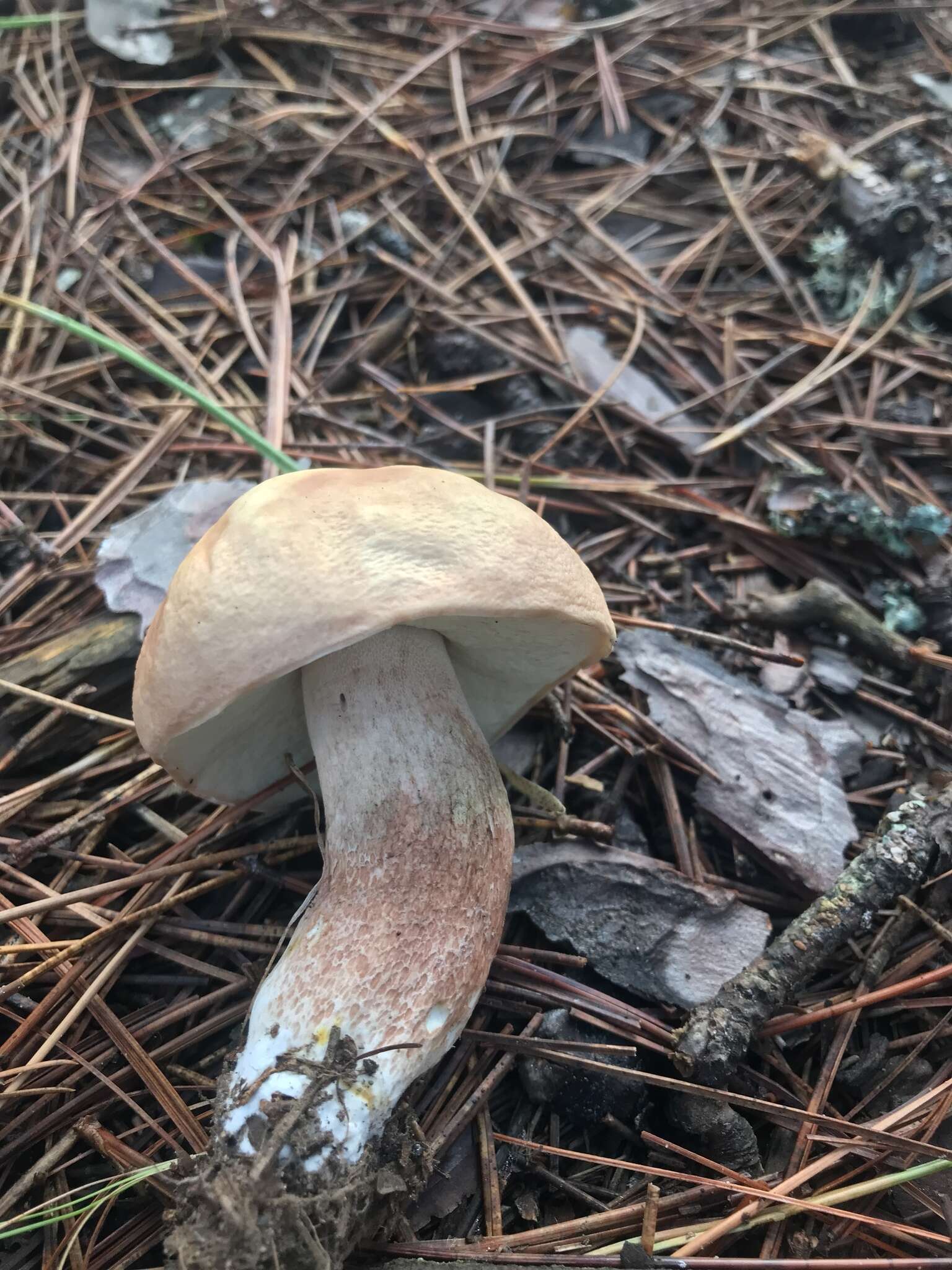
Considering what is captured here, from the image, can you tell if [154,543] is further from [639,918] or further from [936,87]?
[936,87]

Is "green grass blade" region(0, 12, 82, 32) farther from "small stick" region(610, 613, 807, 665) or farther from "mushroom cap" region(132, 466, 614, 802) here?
"small stick" region(610, 613, 807, 665)

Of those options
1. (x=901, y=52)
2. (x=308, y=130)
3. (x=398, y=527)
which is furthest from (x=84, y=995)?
(x=901, y=52)

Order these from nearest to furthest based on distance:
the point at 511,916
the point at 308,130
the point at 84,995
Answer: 1. the point at 84,995
2. the point at 511,916
3. the point at 308,130

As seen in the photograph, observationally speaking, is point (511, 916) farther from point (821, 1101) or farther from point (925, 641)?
point (925, 641)

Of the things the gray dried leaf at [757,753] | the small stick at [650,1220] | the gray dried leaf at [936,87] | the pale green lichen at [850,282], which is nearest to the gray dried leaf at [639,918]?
the gray dried leaf at [757,753]

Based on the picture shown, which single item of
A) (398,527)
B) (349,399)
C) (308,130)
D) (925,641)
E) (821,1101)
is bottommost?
(821,1101)

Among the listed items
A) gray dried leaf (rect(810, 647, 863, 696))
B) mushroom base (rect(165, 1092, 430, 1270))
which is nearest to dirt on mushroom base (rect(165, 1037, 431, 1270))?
mushroom base (rect(165, 1092, 430, 1270))
